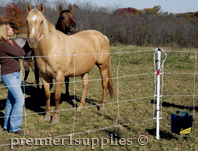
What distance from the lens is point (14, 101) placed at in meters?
3.48

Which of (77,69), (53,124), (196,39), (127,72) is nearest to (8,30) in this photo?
(77,69)

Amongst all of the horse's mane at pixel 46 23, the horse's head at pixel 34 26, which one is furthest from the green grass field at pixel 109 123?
the horse's mane at pixel 46 23

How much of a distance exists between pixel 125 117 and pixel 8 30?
9.54ft

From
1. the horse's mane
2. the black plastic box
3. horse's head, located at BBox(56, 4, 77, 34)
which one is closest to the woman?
the horse's mane

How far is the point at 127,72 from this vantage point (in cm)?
946

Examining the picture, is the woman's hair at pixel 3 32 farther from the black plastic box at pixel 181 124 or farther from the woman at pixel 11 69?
the black plastic box at pixel 181 124

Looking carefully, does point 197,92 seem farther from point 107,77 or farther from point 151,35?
point 151,35

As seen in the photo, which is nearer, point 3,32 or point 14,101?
point 3,32

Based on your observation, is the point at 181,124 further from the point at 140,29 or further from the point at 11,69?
the point at 140,29

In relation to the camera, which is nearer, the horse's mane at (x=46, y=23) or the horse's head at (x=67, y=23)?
the horse's mane at (x=46, y=23)

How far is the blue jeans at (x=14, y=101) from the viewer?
3236 mm

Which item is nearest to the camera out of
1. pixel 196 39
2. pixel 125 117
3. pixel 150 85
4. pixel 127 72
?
pixel 125 117

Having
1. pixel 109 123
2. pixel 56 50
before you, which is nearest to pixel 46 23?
pixel 56 50

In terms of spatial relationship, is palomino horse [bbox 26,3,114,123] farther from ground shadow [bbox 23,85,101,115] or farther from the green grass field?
ground shadow [bbox 23,85,101,115]
